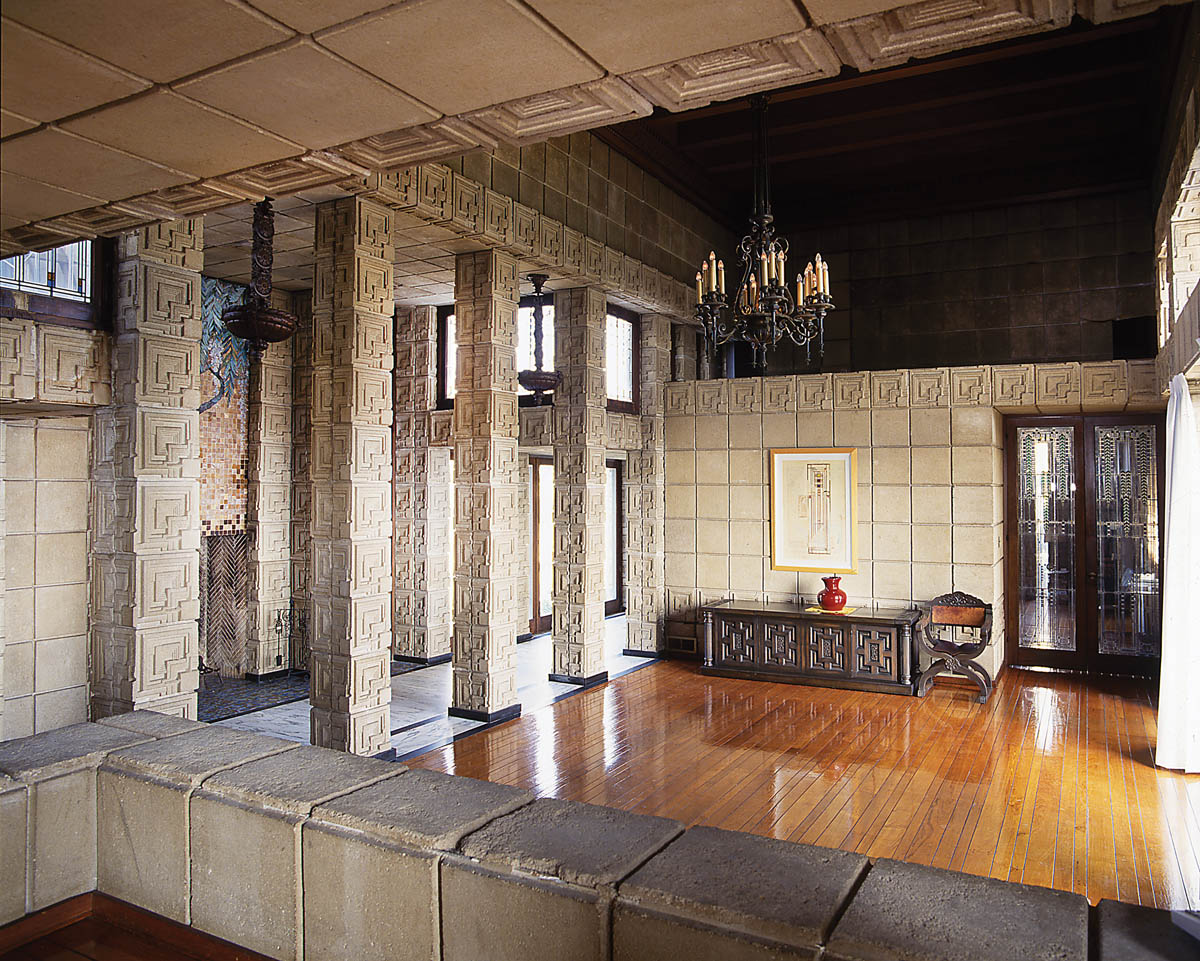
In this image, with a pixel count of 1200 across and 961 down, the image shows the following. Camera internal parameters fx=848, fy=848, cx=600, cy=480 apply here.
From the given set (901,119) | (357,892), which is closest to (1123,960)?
(357,892)

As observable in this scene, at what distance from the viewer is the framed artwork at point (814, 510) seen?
8.05m

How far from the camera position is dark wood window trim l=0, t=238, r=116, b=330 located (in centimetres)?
410

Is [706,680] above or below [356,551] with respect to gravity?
below

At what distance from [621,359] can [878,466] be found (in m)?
2.77

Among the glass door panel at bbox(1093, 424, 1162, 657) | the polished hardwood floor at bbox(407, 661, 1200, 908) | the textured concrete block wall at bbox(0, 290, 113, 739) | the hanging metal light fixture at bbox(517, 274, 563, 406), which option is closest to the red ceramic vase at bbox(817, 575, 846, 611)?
the polished hardwood floor at bbox(407, 661, 1200, 908)

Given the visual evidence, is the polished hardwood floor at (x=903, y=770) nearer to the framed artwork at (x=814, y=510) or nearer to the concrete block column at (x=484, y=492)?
the concrete block column at (x=484, y=492)

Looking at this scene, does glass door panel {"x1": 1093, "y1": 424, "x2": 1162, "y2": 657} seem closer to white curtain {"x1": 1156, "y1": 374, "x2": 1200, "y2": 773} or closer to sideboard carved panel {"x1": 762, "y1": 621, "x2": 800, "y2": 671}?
white curtain {"x1": 1156, "y1": 374, "x2": 1200, "y2": 773}

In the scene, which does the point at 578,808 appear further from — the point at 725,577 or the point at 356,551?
the point at 725,577

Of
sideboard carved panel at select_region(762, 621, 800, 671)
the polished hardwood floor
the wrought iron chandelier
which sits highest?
the wrought iron chandelier

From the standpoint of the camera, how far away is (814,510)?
323 inches

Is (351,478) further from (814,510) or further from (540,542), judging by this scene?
(540,542)

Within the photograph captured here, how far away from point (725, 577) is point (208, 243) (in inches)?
217

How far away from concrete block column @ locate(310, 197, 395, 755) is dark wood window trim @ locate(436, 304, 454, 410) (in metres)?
3.15

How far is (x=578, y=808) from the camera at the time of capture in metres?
2.03
